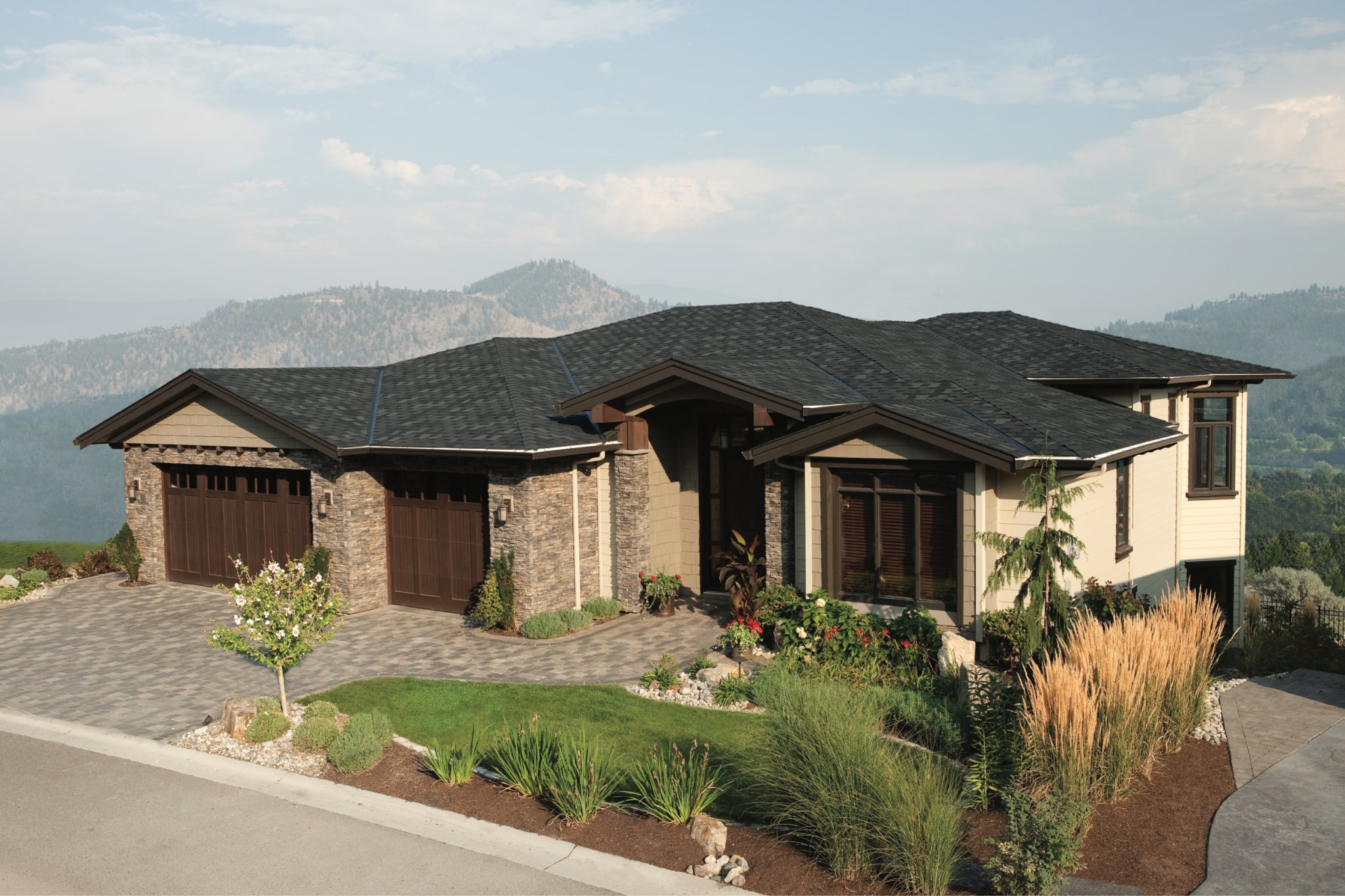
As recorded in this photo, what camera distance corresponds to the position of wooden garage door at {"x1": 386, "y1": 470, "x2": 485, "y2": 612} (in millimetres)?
16922

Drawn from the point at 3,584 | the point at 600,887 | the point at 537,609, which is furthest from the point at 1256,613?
the point at 3,584

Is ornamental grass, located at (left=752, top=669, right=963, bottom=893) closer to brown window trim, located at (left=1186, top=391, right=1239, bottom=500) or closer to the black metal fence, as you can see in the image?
brown window trim, located at (left=1186, top=391, right=1239, bottom=500)

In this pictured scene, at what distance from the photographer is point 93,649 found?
1491 cm

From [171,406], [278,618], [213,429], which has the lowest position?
[278,618]

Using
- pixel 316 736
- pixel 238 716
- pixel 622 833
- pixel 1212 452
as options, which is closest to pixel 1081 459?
pixel 622 833

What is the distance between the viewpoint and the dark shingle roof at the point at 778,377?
14.9 metres

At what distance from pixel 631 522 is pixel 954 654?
6153 millimetres

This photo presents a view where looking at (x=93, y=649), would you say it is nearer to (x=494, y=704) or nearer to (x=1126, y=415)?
(x=494, y=704)

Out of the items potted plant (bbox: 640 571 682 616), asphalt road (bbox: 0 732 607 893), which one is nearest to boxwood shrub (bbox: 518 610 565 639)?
potted plant (bbox: 640 571 682 616)

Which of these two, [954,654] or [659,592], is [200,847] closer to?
[954,654]

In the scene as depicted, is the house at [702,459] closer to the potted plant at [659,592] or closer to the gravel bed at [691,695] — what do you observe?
the potted plant at [659,592]

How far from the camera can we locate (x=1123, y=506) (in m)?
16.3

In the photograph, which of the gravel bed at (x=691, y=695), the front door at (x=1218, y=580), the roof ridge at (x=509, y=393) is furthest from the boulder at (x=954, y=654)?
the front door at (x=1218, y=580)

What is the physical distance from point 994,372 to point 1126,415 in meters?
2.71
